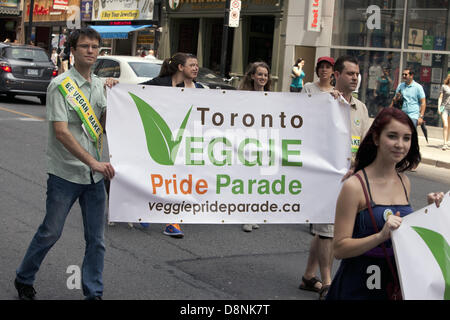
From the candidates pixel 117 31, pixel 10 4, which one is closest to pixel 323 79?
pixel 117 31

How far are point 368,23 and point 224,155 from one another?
17.8m

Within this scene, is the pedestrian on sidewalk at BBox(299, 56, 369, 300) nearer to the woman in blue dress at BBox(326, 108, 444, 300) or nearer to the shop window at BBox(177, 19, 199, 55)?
the woman in blue dress at BBox(326, 108, 444, 300)

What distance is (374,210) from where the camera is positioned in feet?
10.8

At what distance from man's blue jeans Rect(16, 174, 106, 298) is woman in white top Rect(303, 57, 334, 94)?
214cm

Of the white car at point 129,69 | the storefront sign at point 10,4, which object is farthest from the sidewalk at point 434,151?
the storefront sign at point 10,4

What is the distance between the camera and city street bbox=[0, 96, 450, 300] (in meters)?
5.44

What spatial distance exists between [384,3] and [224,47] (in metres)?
4.91

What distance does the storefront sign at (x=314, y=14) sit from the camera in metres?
22.9

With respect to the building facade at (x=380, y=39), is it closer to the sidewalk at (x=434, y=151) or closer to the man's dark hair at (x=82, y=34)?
the sidewalk at (x=434, y=151)

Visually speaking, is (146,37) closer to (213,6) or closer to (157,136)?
(213,6)

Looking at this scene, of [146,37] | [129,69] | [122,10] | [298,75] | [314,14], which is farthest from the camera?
[122,10]

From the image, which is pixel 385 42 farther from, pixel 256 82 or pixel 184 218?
pixel 184 218

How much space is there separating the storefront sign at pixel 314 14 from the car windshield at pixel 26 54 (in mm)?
8249
